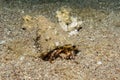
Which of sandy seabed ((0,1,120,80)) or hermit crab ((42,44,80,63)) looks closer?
sandy seabed ((0,1,120,80))

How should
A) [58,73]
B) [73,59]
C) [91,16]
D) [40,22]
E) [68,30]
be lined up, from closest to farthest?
[58,73]
[73,59]
[40,22]
[68,30]
[91,16]

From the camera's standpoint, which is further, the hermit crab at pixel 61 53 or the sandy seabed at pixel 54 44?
the hermit crab at pixel 61 53

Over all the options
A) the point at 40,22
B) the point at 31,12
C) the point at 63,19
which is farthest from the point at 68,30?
the point at 31,12

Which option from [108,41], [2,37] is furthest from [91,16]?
[2,37]

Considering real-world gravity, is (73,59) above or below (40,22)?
below

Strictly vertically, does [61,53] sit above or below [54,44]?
below

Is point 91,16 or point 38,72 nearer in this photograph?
point 38,72

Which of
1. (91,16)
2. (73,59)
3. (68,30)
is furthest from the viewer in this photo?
(91,16)

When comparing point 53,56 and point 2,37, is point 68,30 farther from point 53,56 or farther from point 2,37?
point 2,37
